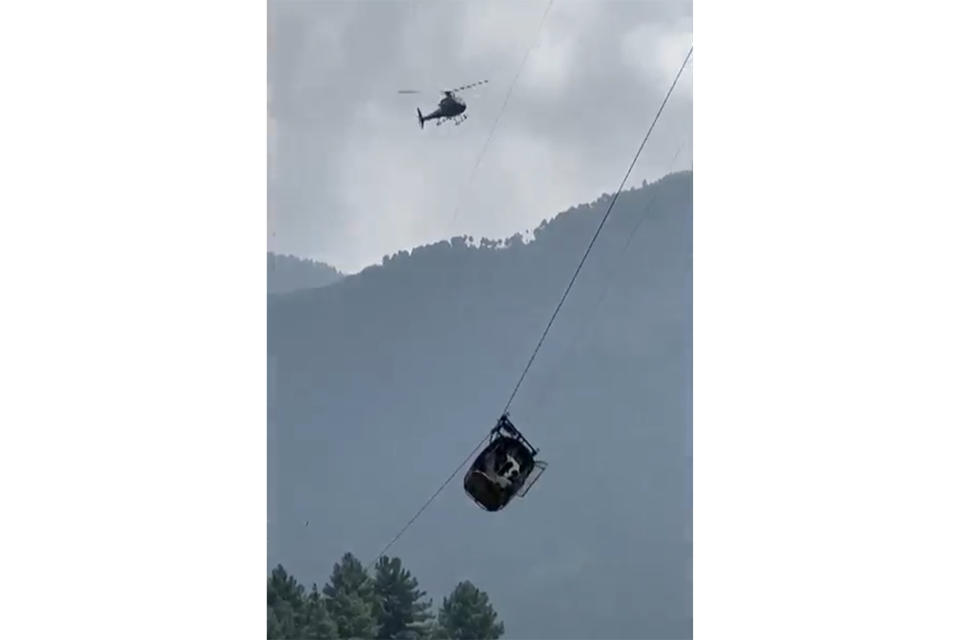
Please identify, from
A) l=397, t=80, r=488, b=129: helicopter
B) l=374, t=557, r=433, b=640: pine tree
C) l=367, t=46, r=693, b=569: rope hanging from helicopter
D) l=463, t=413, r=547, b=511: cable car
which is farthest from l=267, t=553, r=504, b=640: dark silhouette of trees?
l=397, t=80, r=488, b=129: helicopter

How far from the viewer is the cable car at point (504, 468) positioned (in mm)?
5418

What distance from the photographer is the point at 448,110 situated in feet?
17.7

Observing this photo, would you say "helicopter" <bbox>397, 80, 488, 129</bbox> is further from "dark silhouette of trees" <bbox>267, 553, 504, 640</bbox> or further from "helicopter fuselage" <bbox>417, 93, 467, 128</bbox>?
"dark silhouette of trees" <bbox>267, 553, 504, 640</bbox>

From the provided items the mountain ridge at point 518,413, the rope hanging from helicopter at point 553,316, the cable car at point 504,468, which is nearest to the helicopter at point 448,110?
the mountain ridge at point 518,413

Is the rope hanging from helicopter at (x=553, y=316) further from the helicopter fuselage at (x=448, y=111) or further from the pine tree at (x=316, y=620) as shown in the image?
the helicopter fuselage at (x=448, y=111)

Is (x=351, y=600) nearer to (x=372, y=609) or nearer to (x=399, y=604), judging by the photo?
(x=372, y=609)

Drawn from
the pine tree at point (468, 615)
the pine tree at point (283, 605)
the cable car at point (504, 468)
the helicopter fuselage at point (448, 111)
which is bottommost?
the pine tree at point (468, 615)

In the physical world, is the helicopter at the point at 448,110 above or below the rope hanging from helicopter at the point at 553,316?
above

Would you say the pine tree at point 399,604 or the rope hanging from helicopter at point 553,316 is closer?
the rope hanging from helicopter at point 553,316

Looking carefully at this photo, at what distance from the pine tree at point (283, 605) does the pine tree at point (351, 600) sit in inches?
5.7

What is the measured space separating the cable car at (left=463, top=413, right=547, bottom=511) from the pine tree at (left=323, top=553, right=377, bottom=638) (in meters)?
0.71
